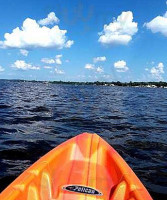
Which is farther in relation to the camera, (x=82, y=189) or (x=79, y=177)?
(x=79, y=177)

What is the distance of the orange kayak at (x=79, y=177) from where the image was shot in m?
4.60

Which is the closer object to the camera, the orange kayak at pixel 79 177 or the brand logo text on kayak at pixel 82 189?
the orange kayak at pixel 79 177

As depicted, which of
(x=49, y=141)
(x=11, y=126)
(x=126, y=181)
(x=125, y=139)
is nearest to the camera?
(x=126, y=181)

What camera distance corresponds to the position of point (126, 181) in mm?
5066

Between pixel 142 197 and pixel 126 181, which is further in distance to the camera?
pixel 126 181

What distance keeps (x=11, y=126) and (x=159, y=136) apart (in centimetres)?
680

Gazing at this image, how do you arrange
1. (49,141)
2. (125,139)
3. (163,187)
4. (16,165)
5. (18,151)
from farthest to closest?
(125,139), (49,141), (18,151), (16,165), (163,187)

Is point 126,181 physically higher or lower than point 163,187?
higher

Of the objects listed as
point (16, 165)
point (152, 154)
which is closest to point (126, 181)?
point (16, 165)

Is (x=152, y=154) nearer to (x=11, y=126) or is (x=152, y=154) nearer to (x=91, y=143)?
(x=91, y=143)

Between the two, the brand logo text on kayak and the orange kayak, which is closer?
the orange kayak

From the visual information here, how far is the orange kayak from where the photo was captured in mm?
4602

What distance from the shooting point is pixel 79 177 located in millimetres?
5695

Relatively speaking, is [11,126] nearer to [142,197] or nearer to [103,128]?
[103,128]
